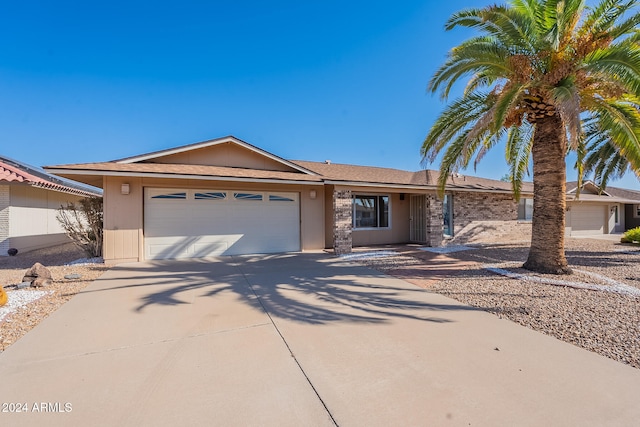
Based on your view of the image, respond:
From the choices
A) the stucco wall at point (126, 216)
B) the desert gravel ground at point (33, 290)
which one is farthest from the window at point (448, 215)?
the desert gravel ground at point (33, 290)

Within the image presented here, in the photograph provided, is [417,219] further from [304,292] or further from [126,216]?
[126,216]

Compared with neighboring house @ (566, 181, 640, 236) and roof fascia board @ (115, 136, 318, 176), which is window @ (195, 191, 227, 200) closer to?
roof fascia board @ (115, 136, 318, 176)

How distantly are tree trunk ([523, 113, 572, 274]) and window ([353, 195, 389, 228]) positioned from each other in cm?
666

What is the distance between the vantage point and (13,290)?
5969 mm

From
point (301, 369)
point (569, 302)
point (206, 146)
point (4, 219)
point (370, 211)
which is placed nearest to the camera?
point (301, 369)

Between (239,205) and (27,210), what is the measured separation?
9616 mm

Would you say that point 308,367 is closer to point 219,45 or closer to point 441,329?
point 441,329

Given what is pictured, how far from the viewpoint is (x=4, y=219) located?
10875 mm

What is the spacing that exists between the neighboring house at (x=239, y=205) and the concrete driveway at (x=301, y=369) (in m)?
4.71

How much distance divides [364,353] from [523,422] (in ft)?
5.24

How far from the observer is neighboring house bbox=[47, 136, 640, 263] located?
9.25m

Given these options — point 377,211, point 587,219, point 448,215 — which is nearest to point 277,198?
point 377,211

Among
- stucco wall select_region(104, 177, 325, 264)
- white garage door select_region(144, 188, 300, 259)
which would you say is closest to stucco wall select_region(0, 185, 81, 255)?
stucco wall select_region(104, 177, 325, 264)

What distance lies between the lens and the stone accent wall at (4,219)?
35.7 feet
